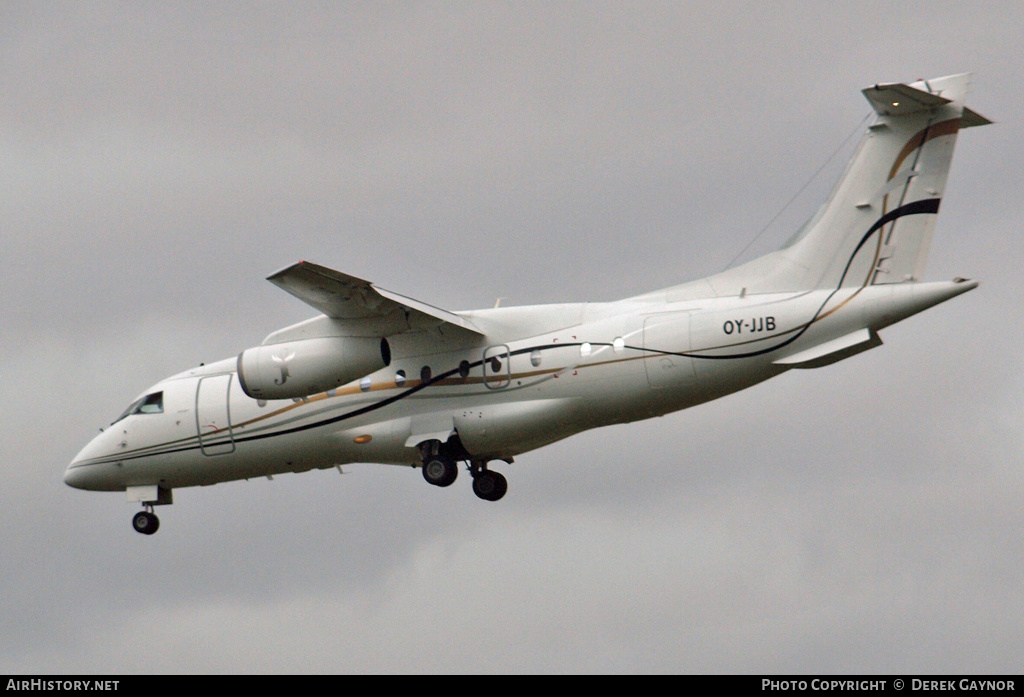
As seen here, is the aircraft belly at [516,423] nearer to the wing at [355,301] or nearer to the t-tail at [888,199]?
the wing at [355,301]

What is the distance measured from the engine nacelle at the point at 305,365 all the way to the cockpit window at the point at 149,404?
148 inches

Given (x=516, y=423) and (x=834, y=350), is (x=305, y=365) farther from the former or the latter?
(x=834, y=350)

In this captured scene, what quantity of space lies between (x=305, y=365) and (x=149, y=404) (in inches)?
196

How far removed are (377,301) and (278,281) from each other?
1.76 m

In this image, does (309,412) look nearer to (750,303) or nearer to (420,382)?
(420,382)

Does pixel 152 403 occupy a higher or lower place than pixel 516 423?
higher

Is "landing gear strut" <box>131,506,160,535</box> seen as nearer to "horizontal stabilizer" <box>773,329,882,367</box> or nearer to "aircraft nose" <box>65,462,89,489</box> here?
"aircraft nose" <box>65,462,89,489</box>

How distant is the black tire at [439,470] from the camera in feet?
90.2

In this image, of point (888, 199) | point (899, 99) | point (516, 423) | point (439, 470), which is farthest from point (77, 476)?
point (899, 99)

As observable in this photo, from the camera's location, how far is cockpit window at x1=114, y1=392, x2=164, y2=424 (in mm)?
29609

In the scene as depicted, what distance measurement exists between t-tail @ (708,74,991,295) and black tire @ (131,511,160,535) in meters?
12.4

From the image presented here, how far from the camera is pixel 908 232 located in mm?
25219

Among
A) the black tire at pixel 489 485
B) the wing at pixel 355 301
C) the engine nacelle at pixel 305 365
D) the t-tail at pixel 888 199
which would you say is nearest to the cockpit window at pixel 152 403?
→ the engine nacelle at pixel 305 365

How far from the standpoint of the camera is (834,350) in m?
24.9
